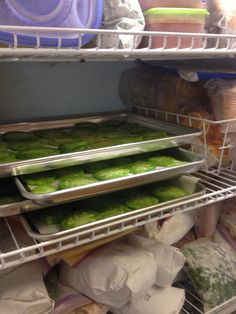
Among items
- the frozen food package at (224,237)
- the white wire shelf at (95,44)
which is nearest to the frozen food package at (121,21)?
the white wire shelf at (95,44)

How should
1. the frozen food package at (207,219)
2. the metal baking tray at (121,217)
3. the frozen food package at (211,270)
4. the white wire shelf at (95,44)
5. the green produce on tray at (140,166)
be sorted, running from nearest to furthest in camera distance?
the white wire shelf at (95,44) < the metal baking tray at (121,217) < the green produce on tray at (140,166) < the frozen food package at (211,270) < the frozen food package at (207,219)

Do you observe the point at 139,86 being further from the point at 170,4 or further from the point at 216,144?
the point at 170,4

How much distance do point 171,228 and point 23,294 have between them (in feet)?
1.78

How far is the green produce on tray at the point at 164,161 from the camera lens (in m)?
0.75

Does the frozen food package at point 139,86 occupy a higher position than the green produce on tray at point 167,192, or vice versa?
the frozen food package at point 139,86

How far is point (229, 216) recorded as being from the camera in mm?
1116

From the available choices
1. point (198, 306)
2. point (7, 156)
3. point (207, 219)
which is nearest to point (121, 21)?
point (7, 156)

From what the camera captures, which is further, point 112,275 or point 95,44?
point 112,275

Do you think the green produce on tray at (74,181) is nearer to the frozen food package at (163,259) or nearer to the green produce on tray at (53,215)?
the green produce on tray at (53,215)

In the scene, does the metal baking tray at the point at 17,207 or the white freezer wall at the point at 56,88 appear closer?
the metal baking tray at the point at 17,207

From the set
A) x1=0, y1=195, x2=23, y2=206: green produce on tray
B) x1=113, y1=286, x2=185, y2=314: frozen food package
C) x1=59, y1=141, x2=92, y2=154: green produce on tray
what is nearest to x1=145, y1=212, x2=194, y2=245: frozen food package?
x1=113, y1=286, x2=185, y2=314: frozen food package

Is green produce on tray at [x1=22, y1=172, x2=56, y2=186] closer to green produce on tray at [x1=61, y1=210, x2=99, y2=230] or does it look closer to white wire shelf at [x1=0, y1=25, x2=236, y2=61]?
green produce on tray at [x1=61, y1=210, x2=99, y2=230]

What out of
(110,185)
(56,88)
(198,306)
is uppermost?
(56,88)

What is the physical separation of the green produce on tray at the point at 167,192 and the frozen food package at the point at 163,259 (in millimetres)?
190
